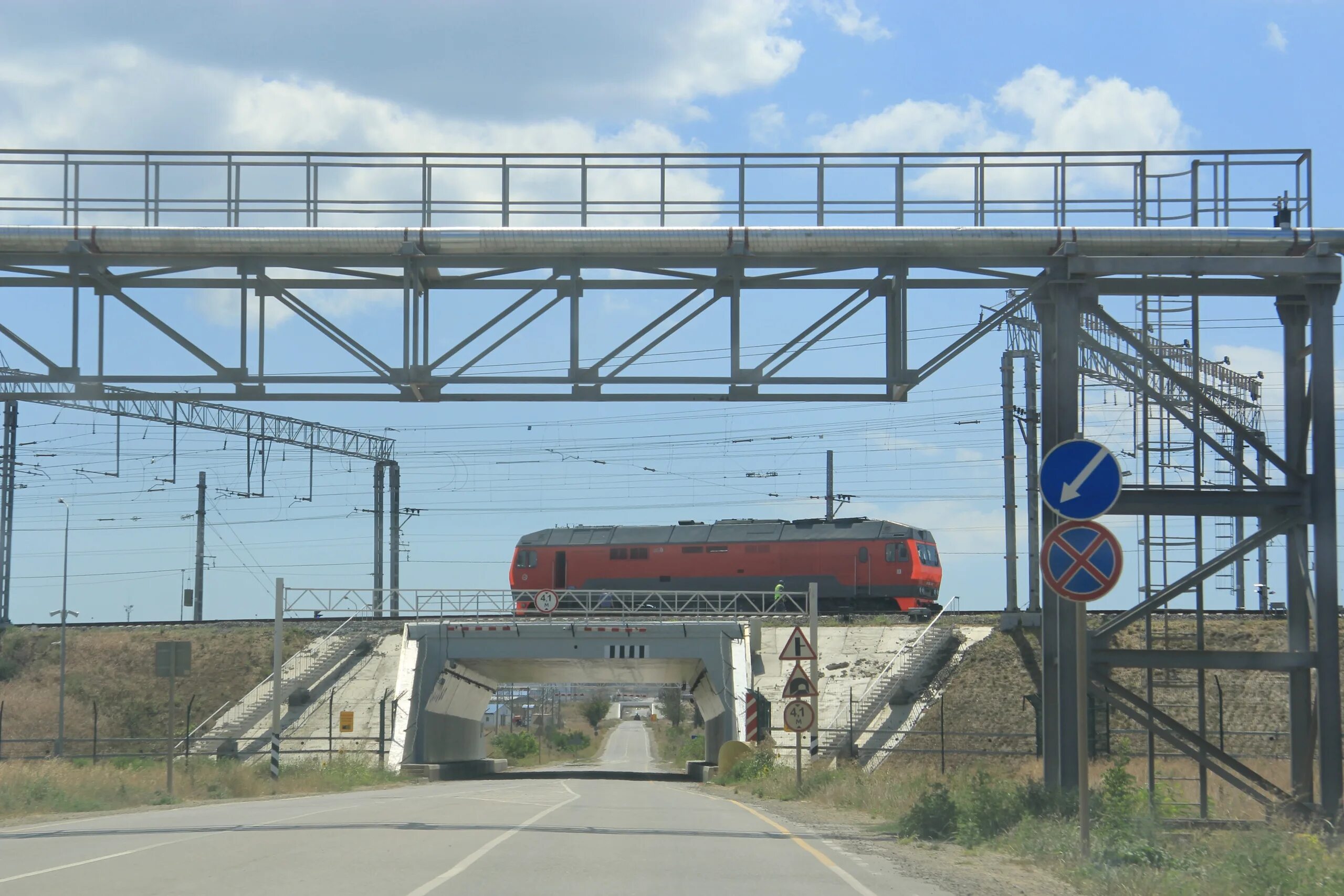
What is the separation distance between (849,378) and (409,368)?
5755mm

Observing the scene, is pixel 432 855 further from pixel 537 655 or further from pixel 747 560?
pixel 747 560

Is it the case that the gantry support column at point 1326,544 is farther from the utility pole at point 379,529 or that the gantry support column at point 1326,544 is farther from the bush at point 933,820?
the utility pole at point 379,529

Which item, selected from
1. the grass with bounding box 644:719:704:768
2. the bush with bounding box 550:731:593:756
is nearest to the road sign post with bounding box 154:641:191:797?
the grass with bounding box 644:719:704:768

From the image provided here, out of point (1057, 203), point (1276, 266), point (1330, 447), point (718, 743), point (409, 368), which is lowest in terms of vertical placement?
point (718, 743)

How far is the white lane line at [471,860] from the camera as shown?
1012cm

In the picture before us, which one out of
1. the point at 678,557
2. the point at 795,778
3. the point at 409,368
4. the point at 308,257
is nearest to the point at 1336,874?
the point at 409,368

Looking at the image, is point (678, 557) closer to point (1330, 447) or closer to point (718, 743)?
point (718, 743)

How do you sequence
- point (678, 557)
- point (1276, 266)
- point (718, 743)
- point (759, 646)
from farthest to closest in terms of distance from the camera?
point (678, 557) < point (718, 743) < point (759, 646) < point (1276, 266)

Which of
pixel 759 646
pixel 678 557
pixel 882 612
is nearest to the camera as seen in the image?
pixel 759 646

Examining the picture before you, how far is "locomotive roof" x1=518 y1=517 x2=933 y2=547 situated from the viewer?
5059 cm

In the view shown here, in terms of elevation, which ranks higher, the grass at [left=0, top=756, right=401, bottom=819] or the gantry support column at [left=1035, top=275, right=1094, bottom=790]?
the gantry support column at [left=1035, top=275, right=1094, bottom=790]

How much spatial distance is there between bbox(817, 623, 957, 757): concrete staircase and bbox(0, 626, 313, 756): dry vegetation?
23.5 metres

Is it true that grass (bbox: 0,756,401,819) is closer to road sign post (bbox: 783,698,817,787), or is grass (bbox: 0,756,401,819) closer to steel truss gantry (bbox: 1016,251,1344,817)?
road sign post (bbox: 783,698,817,787)

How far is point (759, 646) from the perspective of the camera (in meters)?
41.5
